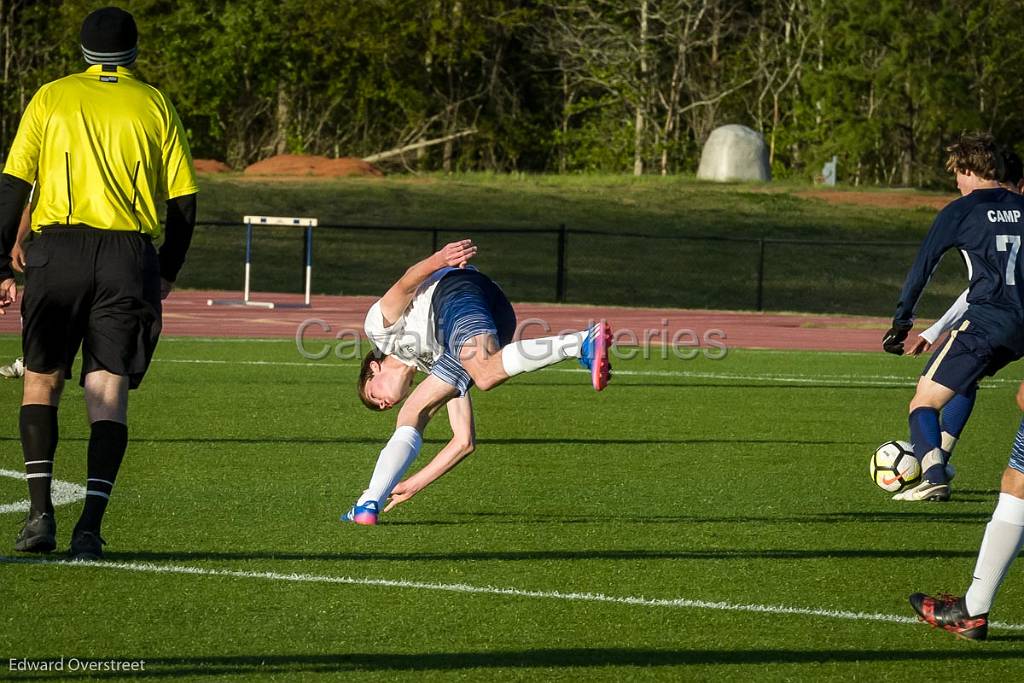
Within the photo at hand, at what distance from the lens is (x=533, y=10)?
46.9 metres

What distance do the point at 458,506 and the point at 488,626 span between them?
Result: 266 cm

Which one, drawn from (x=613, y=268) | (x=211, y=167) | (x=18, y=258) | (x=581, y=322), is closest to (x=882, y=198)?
(x=613, y=268)

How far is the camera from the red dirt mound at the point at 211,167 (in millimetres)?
42688

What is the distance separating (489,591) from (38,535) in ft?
6.17

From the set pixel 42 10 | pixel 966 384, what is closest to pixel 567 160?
pixel 42 10

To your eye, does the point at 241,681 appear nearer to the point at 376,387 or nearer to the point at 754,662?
the point at 754,662

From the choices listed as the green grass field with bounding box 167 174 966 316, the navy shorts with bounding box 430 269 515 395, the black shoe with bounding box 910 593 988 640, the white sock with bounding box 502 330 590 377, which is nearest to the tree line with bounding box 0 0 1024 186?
the green grass field with bounding box 167 174 966 316

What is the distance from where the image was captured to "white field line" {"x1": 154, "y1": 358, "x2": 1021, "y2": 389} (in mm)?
16214

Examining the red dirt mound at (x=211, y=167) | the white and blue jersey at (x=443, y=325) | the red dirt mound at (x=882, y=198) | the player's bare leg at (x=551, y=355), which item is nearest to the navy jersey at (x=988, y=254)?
the player's bare leg at (x=551, y=355)

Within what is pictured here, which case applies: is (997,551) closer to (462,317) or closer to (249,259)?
(462,317)

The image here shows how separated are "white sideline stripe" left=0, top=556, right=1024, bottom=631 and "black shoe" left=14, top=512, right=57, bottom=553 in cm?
7

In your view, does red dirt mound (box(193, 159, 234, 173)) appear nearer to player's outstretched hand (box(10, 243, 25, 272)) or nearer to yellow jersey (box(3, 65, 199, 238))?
player's outstretched hand (box(10, 243, 25, 272))

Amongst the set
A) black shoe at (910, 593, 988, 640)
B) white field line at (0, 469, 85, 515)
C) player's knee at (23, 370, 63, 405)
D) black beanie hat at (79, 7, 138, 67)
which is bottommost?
white field line at (0, 469, 85, 515)

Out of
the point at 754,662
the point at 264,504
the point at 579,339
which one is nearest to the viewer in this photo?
the point at 754,662
